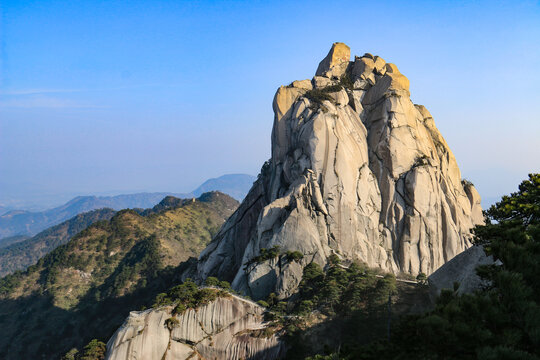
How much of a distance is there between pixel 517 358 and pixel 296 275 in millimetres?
31439

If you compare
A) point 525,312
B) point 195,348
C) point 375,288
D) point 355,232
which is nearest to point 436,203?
point 355,232

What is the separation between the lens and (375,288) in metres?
35.7

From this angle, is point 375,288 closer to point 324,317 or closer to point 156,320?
point 324,317

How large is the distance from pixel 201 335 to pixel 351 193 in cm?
2683

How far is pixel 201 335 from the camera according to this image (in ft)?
115

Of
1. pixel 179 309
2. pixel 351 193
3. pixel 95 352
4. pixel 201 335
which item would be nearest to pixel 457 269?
pixel 351 193

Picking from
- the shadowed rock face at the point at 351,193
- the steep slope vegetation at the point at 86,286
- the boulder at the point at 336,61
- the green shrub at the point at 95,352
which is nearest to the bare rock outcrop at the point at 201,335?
the green shrub at the point at 95,352

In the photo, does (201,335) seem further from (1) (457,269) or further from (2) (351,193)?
(2) (351,193)

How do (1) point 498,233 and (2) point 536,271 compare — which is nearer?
(2) point 536,271

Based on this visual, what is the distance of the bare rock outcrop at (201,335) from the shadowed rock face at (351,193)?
20.8ft

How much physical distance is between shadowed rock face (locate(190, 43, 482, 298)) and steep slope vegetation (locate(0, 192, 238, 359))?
112 feet

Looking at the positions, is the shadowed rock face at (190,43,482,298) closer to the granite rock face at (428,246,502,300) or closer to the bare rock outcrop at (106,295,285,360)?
the bare rock outcrop at (106,295,285,360)

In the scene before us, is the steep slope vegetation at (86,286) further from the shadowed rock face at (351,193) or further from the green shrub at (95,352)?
the shadowed rock face at (351,193)

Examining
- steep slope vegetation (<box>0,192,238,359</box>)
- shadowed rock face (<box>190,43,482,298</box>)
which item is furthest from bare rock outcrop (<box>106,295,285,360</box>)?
steep slope vegetation (<box>0,192,238,359</box>)
